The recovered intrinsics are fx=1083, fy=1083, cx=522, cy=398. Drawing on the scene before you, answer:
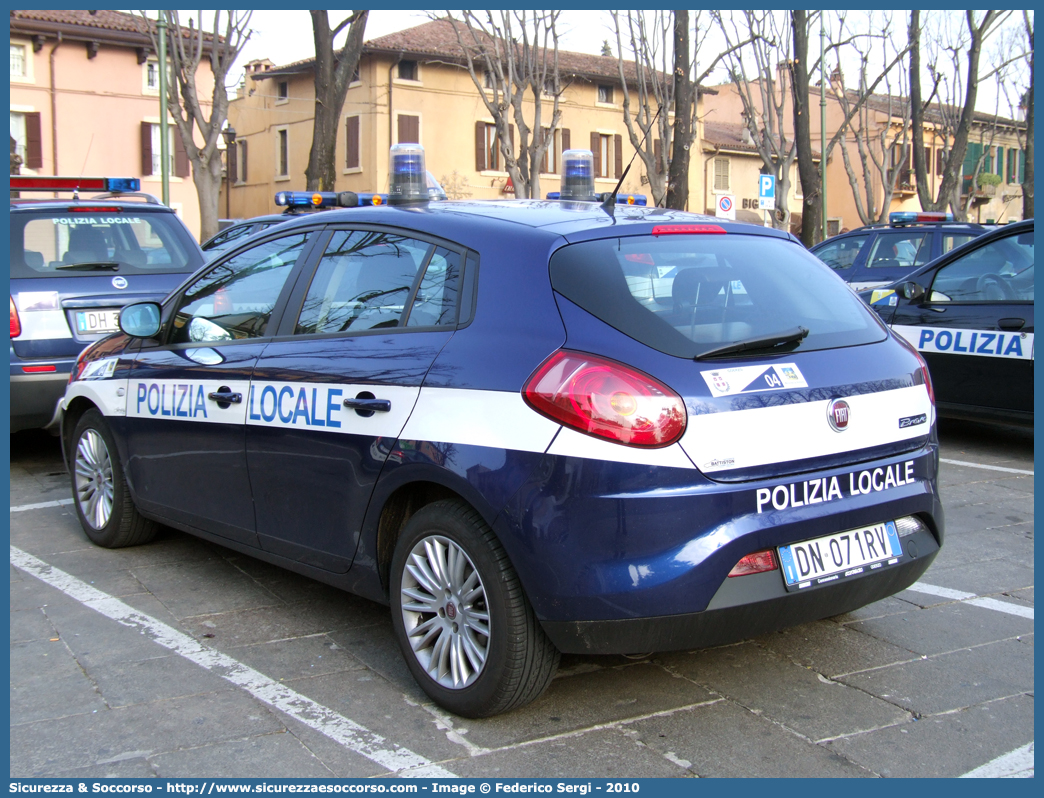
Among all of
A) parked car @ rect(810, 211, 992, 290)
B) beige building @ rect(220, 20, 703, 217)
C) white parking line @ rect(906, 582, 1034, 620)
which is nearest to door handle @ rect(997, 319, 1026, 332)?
white parking line @ rect(906, 582, 1034, 620)

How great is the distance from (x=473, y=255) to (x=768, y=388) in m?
1.04

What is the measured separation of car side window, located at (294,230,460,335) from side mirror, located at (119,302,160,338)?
1155 millimetres

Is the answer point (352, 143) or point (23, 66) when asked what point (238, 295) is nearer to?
point (352, 143)

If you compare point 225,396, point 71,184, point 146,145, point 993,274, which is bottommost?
point 225,396

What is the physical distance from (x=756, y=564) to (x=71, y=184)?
6795 mm

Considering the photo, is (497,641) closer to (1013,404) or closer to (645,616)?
(645,616)

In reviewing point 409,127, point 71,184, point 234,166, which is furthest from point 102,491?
point 234,166

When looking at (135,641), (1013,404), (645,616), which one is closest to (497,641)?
(645,616)

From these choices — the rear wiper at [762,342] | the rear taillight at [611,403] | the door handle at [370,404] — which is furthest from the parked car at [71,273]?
the rear wiper at [762,342]

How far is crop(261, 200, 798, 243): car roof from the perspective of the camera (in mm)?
3521

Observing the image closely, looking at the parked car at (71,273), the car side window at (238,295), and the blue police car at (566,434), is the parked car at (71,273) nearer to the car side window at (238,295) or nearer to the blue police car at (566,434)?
the car side window at (238,295)

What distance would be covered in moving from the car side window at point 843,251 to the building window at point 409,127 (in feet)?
93.0

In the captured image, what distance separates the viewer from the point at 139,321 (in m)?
4.87

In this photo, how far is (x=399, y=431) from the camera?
11.4ft
